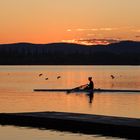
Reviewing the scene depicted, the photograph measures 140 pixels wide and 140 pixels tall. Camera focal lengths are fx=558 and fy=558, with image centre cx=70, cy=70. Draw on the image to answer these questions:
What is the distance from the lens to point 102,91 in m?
46.6

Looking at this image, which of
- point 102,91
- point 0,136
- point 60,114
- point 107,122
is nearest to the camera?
point 107,122

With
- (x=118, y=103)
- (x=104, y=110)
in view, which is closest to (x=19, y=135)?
(x=104, y=110)

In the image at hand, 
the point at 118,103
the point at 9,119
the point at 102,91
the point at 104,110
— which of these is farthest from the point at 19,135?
the point at 102,91

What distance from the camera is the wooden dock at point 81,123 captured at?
802 inches

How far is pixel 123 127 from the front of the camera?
2031cm

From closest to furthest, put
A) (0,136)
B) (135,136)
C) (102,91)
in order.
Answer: (135,136) < (0,136) < (102,91)

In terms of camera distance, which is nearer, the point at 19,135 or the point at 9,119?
the point at 19,135

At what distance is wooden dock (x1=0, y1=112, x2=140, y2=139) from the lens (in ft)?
66.8

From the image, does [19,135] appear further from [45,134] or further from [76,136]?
[76,136]

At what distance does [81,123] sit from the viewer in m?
22.0

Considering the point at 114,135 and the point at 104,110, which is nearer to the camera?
the point at 114,135

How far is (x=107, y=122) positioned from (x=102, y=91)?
25221 mm

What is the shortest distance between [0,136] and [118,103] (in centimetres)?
1864

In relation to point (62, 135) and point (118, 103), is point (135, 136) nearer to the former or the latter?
point (62, 135)
